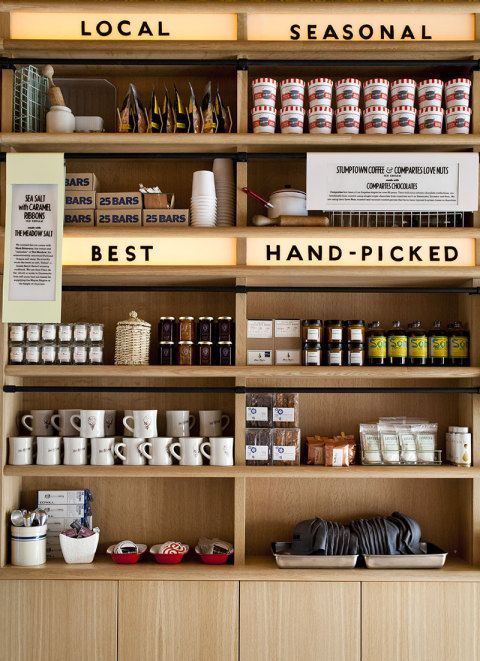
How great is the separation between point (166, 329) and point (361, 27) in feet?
4.90

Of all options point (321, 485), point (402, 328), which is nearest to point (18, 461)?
point (321, 485)

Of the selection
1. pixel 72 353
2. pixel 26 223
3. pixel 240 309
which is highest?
pixel 26 223

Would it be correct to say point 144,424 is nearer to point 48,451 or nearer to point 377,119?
point 48,451

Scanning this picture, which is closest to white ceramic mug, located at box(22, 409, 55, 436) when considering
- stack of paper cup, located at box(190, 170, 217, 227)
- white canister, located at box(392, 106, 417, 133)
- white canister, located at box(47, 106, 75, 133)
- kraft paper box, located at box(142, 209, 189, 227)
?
kraft paper box, located at box(142, 209, 189, 227)

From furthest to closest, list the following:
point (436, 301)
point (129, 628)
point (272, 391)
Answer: point (436, 301) → point (272, 391) → point (129, 628)

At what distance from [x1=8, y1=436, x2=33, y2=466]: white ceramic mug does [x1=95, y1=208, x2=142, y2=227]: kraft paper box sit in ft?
3.10

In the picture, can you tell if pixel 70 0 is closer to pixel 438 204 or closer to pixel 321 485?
pixel 438 204

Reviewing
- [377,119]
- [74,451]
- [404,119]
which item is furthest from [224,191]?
[74,451]

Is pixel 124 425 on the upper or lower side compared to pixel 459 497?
upper

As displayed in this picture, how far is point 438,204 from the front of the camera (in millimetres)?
2943

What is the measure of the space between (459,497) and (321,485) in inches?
23.8

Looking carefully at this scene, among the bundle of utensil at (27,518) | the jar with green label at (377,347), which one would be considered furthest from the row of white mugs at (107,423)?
the jar with green label at (377,347)

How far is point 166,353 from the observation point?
3.01 meters

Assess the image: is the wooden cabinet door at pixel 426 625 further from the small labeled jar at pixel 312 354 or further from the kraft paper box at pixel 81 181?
the kraft paper box at pixel 81 181
